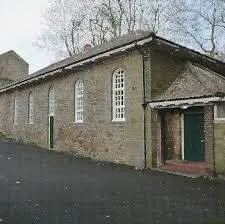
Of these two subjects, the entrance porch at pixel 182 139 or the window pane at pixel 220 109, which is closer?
the window pane at pixel 220 109

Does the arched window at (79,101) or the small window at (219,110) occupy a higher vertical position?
the arched window at (79,101)

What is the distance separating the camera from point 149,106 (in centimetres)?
1711

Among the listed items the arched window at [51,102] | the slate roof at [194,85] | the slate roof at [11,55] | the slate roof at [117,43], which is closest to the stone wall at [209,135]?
the slate roof at [194,85]

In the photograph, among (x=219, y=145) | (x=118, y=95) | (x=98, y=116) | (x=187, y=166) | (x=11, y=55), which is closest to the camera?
(x=219, y=145)

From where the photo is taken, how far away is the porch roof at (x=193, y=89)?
580 inches

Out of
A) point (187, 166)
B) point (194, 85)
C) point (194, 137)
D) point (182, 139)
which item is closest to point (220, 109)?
point (194, 85)

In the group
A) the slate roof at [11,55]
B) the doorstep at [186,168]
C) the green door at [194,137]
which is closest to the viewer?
the doorstep at [186,168]

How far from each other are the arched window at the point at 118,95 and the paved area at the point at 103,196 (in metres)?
2.99

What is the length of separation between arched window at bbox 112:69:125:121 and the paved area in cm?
299

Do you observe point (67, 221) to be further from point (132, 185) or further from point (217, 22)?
point (217, 22)

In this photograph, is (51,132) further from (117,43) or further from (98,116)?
(117,43)

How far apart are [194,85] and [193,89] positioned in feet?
1.37

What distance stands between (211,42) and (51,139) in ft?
76.5

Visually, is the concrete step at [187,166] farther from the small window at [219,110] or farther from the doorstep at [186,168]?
the small window at [219,110]
